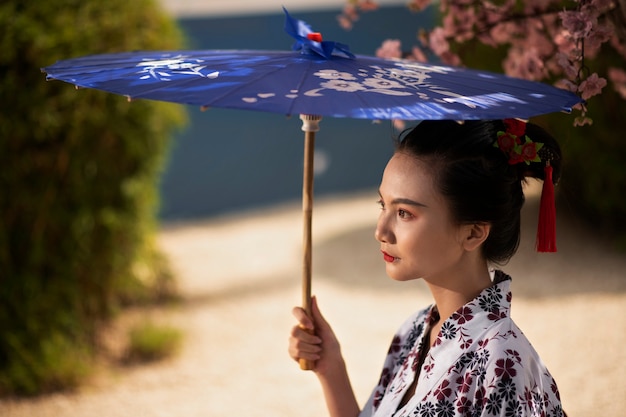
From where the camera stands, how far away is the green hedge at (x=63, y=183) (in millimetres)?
3654

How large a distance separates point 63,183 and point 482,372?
2.74 meters

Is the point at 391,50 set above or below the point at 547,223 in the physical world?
above

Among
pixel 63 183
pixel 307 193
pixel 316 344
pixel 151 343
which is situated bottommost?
pixel 151 343

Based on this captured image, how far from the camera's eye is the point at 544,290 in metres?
5.14

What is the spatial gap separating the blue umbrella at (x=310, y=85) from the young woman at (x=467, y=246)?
13 cm

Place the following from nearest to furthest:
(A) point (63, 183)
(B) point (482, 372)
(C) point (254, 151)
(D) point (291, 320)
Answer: (B) point (482, 372), (A) point (63, 183), (D) point (291, 320), (C) point (254, 151)

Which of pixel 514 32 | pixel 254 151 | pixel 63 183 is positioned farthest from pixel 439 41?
pixel 254 151

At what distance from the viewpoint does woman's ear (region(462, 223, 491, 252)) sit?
1.83 metres

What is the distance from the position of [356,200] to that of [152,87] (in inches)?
252

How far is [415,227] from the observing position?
181cm

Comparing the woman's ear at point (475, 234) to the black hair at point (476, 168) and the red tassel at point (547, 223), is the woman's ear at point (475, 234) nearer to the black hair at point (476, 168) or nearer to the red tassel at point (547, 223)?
the black hair at point (476, 168)

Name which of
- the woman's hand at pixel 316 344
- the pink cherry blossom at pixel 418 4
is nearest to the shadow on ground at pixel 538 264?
the pink cherry blossom at pixel 418 4

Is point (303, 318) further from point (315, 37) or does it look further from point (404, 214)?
point (315, 37)

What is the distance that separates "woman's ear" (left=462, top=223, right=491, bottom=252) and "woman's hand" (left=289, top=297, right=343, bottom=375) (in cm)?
48
